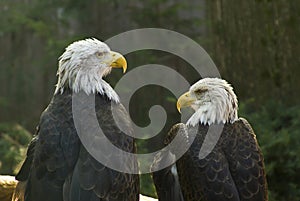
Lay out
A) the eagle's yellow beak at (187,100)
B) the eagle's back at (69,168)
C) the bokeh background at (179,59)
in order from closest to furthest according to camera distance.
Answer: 1. the eagle's back at (69,168)
2. the eagle's yellow beak at (187,100)
3. the bokeh background at (179,59)

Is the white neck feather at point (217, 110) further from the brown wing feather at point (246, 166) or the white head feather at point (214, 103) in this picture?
the brown wing feather at point (246, 166)

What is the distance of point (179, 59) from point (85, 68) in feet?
13.6

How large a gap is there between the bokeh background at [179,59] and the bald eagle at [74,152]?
195cm

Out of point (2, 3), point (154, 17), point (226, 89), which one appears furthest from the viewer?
point (2, 3)

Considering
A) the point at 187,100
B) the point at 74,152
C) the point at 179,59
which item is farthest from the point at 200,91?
the point at 179,59

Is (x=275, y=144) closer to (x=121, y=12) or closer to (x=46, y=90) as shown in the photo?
(x=121, y=12)

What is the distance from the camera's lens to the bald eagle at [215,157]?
3.71m

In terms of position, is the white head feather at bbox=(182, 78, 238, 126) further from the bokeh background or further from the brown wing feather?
the bokeh background

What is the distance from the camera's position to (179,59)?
7848mm

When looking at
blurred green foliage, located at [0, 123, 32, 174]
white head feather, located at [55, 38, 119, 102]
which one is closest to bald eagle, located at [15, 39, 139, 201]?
white head feather, located at [55, 38, 119, 102]

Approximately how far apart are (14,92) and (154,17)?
2.67 metres

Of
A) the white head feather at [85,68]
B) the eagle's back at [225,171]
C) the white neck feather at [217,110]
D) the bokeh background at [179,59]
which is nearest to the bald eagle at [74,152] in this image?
the white head feather at [85,68]

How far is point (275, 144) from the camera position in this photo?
566 centimetres

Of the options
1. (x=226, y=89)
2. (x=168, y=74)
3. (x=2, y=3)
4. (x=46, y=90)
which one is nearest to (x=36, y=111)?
(x=46, y=90)
